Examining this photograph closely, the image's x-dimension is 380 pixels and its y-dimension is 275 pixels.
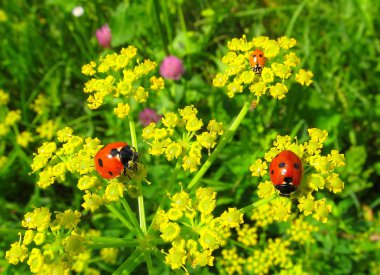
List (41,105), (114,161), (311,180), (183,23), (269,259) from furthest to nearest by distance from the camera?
(183,23)
(41,105)
(269,259)
(311,180)
(114,161)

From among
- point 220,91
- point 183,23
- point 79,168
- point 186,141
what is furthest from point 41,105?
point 186,141

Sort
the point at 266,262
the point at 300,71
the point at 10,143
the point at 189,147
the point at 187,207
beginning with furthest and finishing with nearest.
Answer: the point at 10,143
the point at 266,262
the point at 300,71
the point at 189,147
the point at 187,207

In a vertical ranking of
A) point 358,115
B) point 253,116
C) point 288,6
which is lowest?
point 358,115

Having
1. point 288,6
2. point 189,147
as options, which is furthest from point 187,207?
point 288,6

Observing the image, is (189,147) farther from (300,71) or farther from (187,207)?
(300,71)

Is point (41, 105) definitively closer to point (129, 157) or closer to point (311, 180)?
point (129, 157)

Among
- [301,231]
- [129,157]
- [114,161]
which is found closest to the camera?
[114,161]

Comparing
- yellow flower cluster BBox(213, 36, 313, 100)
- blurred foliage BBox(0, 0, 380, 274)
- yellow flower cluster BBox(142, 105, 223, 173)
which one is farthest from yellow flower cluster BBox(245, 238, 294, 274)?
yellow flower cluster BBox(213, 36, 313, 100)
